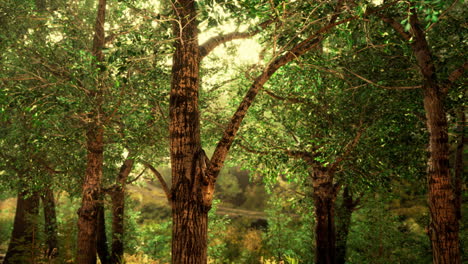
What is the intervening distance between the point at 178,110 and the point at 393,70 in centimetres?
598

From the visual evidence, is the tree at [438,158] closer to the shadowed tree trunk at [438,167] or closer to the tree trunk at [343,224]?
the shadowed tree trunk at [438,167]

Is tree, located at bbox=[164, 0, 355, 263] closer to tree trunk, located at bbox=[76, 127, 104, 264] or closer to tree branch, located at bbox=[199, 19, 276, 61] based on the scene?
tree branch, located at bbox=[199, 19, 276, 61]

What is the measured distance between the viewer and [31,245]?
7.78 meters

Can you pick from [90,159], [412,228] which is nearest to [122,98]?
[90,159]

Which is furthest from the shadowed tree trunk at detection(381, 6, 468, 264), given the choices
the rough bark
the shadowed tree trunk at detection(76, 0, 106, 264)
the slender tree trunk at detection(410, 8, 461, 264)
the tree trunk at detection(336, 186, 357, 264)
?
the rough bark

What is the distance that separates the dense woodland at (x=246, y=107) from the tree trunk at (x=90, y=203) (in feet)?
0.14

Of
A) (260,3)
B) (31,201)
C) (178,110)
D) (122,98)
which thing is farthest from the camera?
(31,201)

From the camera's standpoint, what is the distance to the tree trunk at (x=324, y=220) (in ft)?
34.0

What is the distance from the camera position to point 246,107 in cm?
473

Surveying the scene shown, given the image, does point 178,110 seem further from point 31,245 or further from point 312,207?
point 312,207

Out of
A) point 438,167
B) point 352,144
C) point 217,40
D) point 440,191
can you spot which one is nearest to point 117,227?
point 217,40

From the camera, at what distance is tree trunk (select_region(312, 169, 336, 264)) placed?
1038 cm

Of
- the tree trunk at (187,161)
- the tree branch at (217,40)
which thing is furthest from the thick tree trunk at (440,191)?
the tree trunk at (187,161)

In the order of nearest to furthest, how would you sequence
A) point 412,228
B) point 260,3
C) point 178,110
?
point 260,3
point 178,110
point 412,228
